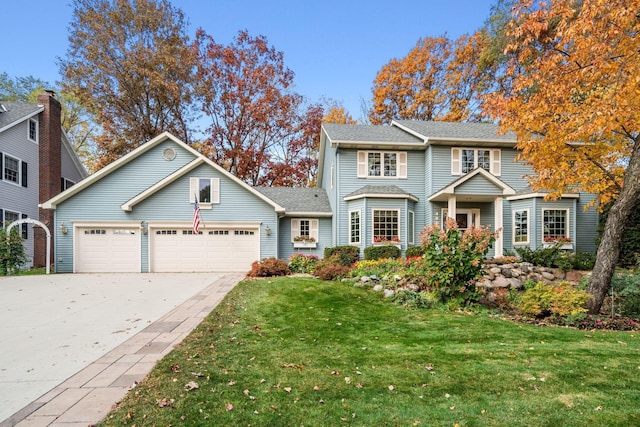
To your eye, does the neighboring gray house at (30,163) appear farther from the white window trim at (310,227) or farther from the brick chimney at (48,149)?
the white window trim at (310,227)

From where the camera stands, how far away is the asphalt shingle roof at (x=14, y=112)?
1700 centimetres

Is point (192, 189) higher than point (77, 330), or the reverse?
point (192, 189)

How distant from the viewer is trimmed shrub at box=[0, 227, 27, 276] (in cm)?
1378

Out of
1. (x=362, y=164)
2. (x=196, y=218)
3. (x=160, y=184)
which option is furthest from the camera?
(x=362, y=164)

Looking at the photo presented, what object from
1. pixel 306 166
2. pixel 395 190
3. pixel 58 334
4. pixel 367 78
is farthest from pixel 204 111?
pixel 58 334

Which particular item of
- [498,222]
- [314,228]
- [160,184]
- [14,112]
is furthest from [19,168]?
[498,222]

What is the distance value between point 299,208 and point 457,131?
8465 millimetres

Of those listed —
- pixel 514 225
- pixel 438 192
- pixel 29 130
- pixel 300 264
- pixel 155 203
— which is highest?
pixel 29 130

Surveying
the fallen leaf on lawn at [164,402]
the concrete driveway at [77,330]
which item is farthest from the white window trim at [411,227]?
the fallen leaf on lawn at [164,402]

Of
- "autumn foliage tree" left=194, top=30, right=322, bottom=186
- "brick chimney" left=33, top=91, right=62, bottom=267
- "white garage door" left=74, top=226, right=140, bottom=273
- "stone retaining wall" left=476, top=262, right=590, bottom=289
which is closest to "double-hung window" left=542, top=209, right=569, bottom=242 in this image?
"stone retaining wall" left=476, top=262, right=590, bottom=289

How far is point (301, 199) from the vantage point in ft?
58.9

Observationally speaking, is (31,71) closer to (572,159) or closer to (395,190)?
(395,190)

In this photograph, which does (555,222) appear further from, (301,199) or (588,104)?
(301,199)

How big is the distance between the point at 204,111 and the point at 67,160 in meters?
9.02
